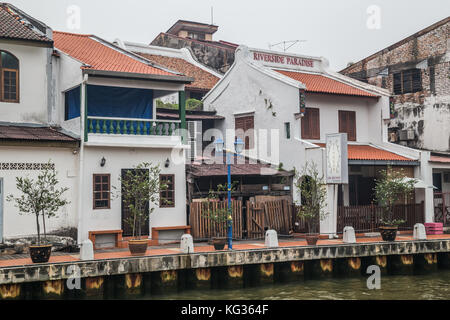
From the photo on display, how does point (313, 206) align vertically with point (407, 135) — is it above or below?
below

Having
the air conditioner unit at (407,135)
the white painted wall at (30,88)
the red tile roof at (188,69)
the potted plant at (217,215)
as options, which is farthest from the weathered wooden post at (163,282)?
the air conditioner unit at (407,135)

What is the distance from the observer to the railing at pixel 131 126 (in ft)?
71.5

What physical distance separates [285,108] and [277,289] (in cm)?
1047

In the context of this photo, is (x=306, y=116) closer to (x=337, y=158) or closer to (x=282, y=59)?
(x=282, y=59)

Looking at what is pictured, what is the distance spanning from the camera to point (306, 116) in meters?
28.1

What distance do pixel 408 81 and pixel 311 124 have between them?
29.3ft

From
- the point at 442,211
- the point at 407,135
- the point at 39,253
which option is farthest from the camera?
the point at 407,135

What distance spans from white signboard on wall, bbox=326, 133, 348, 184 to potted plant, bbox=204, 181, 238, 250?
392 centimetres

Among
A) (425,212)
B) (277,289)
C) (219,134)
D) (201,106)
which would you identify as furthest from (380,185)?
(201,106)

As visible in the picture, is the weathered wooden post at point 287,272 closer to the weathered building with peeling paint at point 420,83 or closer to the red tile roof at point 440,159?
the red tile roof at point 440,159

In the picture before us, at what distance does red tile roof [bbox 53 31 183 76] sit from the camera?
22.5 m

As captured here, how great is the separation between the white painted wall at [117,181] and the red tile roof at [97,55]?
296 centimetres

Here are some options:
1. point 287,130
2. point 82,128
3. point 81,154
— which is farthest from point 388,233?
point 82,128

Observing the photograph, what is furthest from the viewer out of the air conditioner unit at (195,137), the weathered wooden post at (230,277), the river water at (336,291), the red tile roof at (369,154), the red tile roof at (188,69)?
the red tile roof at (188,69)
